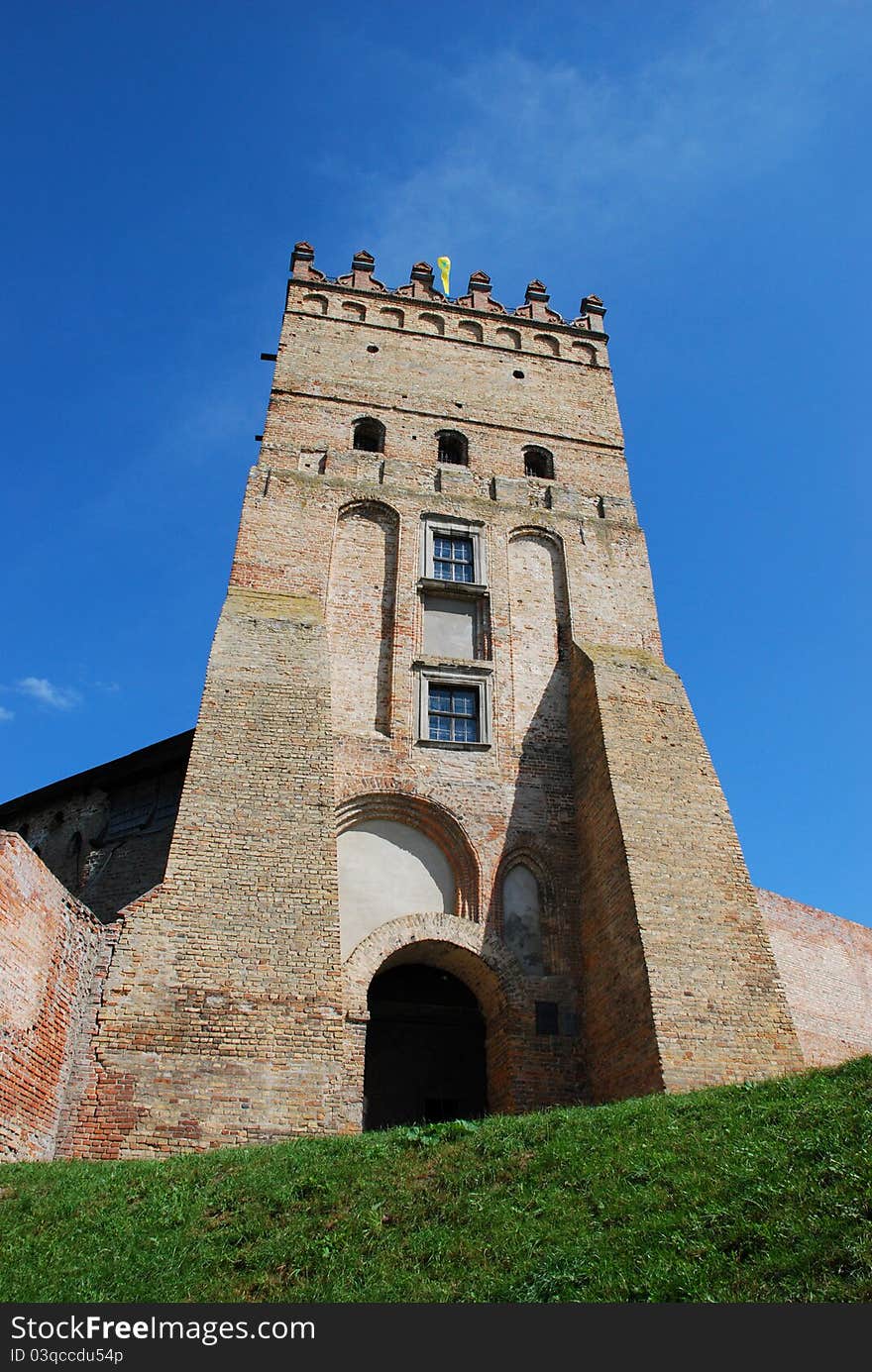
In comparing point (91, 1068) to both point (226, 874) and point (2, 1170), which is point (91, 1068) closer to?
point (2, 1170)

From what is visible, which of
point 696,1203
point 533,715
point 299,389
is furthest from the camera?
point 299,389

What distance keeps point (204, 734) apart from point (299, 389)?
9.23 metres

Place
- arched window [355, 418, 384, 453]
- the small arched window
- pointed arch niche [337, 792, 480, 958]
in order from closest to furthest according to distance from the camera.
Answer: pointed arch niche [337, 792, 480, 958] → arched window [355, 418, 384, 453] → the small arched window

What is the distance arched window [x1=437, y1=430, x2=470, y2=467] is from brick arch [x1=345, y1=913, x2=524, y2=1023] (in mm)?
9873

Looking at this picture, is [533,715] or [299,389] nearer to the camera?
[533,715]

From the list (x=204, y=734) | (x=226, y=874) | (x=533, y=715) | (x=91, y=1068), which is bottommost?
(x=91, y=1068)

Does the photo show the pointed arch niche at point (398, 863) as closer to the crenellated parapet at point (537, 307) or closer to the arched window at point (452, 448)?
the arched window at point (452, 448)

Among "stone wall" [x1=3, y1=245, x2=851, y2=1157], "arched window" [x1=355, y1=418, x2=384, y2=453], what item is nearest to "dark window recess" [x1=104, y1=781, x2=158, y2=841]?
"stone wall" [x1=3, y1=245, x2=851, y2=1157]

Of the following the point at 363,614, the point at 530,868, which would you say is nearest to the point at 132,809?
the point at 363,614

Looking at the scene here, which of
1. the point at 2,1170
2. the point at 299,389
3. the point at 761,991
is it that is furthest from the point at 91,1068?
the point at 299,389

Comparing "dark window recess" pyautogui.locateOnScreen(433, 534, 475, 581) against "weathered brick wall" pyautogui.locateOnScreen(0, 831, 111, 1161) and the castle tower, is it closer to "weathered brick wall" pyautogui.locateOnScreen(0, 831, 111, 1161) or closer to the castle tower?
the castle tower

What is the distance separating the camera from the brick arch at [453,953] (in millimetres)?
12508

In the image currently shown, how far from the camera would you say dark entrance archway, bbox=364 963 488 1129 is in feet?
46.6

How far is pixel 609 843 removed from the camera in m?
12.8
